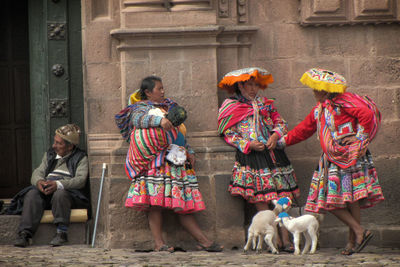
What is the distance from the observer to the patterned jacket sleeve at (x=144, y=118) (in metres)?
8.30

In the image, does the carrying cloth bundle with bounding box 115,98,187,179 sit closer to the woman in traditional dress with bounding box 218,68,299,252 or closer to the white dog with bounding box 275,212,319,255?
the woman in traditional dress with bounding box 218,68,299,252

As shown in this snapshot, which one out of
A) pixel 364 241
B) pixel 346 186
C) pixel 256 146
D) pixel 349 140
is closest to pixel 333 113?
pixel 349 140

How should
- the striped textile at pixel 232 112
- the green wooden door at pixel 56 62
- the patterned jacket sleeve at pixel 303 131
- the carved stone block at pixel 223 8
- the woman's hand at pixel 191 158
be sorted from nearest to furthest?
the patterned jacket sleeve at pixel 303 131 < the woman's hand at pixel 191 158 < the striped textile at pixel 232 112 < the carved stone block at pixel 223 8 < the green wooden door at pixel 56 62

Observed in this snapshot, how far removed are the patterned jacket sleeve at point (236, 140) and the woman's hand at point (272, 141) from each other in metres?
0.20

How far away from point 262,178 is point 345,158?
93 cm

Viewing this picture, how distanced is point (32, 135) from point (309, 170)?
314 cm

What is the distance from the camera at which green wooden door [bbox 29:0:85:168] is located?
31.3 ft

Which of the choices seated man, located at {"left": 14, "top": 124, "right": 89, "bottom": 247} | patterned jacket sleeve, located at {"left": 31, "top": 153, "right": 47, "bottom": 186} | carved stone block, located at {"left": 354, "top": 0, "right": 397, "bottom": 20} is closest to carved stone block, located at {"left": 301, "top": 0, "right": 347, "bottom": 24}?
carved stone block, located at {"left": 354, "top": 0, "right": 397, "bottom": 20}

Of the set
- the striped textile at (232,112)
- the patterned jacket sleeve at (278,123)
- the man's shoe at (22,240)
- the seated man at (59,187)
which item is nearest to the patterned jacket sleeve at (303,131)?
the patterned jacket sleeve at (278,123)

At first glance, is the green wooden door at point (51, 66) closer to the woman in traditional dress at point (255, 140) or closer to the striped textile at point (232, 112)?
the striped textile at point (232, 112)

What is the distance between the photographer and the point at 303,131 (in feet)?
28.0

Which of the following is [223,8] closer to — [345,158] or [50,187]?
[345,158]

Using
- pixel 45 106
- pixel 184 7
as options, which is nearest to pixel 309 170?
pixel 184 7

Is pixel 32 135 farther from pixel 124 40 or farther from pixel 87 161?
pixel 124 40
